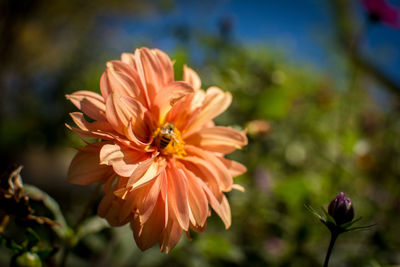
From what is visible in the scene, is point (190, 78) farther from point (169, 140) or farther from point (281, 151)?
point (281, 151)

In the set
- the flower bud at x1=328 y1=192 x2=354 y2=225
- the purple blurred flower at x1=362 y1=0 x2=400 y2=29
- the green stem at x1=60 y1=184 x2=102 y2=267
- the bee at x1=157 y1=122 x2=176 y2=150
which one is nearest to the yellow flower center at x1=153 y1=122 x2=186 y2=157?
the bee at x1=157 y1=122 x2=176 y2=150

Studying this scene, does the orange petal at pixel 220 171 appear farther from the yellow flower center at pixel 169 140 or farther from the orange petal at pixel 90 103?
the orange petal at pixel 90 103

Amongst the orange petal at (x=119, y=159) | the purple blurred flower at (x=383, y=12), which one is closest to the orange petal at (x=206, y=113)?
the orange petal at (x=119, y=159)

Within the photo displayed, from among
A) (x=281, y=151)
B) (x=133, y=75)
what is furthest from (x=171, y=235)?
(x=281, y=151)

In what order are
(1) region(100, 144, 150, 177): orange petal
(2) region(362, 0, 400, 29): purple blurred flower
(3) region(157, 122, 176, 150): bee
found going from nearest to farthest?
(1) region(100, 144, 150, 177): orange petal < (3) region(157, 122, 176, 150): bee < (2) region(362, 0, 400, 29): purple blurred flower

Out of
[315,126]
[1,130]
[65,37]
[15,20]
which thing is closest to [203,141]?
[315,126]

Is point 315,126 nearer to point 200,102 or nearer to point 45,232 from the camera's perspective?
point 200,102

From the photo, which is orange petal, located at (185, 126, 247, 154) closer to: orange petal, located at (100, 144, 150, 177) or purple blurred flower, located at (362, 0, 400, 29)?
orange petal, located at (100, 144, 150, 177)
